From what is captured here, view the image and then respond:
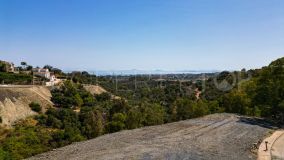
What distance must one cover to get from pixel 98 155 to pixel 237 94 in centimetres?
3163

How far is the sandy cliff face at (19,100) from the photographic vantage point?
6619 centimetres

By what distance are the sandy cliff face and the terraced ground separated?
4349 centimetres

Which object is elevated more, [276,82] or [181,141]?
[276,82]

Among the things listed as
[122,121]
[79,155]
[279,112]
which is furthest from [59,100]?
[79,155]

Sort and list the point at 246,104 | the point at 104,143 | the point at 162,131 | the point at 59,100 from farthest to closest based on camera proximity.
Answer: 1. the point at 59,100
2. the point at 246,104
3. the point at 162,131
4. the point at 104,143

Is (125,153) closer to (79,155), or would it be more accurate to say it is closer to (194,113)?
(79,155)

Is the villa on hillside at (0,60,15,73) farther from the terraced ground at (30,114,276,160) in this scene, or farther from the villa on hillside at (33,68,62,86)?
the terraced ground at (30,114,276,160)

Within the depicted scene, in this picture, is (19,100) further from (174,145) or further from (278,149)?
(278,149)

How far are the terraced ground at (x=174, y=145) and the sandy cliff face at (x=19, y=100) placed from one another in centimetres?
4349

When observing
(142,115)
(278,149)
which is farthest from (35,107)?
(278,149)

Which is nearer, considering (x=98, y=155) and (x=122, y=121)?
(x=98, y=155)

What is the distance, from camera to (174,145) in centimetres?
1986

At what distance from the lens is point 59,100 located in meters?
81.2

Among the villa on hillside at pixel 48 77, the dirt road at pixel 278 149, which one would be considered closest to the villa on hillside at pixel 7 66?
the villa on hillside at pixel 48 77
